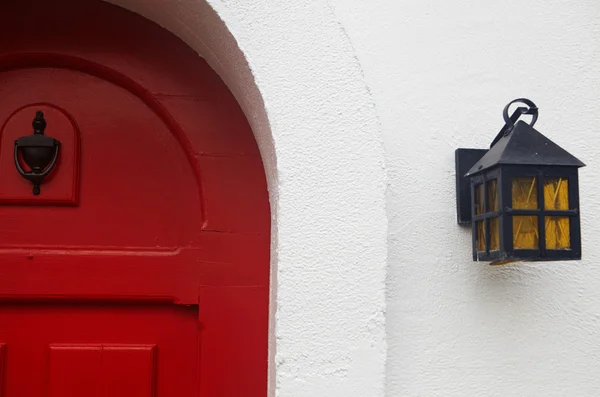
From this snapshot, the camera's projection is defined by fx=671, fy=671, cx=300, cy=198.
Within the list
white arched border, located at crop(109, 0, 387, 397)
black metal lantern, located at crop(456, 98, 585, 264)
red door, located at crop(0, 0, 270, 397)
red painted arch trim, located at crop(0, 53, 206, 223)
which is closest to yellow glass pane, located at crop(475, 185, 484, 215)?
black metal lantern, located at crop(456, 98, 585, 264)

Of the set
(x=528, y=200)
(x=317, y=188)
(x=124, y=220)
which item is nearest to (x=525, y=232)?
(x=528, y=200)

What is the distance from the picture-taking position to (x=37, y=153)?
1898mm

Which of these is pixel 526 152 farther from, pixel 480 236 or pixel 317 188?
pixel 317 188

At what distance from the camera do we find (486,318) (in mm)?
1817

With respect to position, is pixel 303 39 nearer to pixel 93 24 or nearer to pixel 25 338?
pixel 93 24

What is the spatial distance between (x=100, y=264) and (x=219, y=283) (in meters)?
0.34

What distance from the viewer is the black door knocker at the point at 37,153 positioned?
1896 millimetres

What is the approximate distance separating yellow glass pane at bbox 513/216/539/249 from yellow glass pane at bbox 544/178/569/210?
6cm

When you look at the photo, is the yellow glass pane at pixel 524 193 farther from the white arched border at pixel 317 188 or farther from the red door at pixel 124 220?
the red door at pixel 124 220

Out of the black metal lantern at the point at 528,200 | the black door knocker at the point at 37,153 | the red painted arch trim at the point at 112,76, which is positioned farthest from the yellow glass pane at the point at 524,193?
the black door knocker at the point at 37,153

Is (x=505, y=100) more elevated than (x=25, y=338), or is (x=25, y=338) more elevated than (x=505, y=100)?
(x=505, y=100)

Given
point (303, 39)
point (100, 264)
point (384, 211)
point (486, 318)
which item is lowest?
Result: point (486, 318)

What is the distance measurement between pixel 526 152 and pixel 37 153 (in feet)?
4.35

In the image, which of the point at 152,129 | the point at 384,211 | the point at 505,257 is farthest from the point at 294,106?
the point at 505,257
